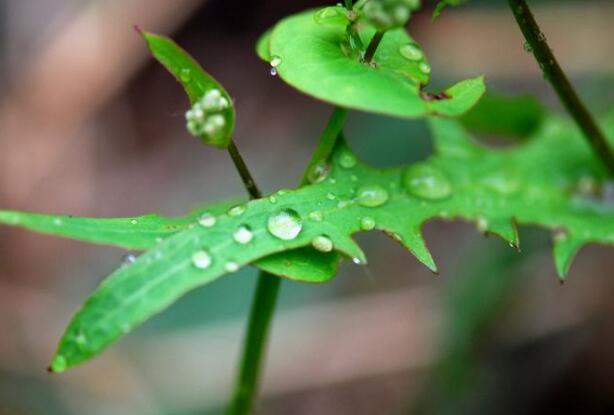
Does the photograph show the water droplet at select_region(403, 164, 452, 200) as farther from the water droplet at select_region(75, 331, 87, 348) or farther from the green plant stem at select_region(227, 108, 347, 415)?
the water droplet at select_region(75, 331, 87, 348)

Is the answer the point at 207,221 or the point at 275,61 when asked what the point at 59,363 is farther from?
the point at 275,61

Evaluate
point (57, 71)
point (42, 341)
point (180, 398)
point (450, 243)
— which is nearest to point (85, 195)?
point (57, 71)

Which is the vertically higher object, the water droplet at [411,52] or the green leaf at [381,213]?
the water droplet at [411,52]

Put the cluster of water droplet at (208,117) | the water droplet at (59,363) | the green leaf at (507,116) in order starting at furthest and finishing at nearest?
1. the green leaf at (507,116)
2. the cluster of water droplet at (208,117)
3. the water droplet at (59,363)

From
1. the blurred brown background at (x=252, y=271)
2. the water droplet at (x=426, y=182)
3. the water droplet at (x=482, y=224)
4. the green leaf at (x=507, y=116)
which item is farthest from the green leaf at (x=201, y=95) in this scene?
the blurred brown background at (x=252, y=271)

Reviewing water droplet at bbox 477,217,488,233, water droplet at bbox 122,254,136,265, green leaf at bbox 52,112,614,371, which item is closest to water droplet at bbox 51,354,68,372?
green leaf at bbox 52,112,614,371

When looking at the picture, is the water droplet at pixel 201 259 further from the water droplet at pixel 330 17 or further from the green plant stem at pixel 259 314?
the water droplet at pixel 330 17

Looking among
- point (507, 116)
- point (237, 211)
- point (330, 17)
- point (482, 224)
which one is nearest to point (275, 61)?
point (330, 17)
